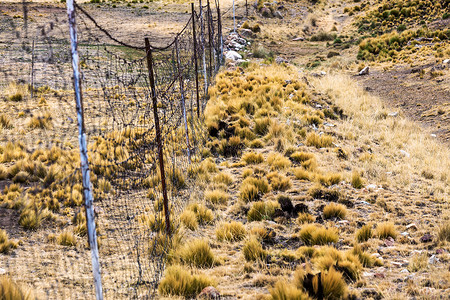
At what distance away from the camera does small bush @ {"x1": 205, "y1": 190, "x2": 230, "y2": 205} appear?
7.67 meters

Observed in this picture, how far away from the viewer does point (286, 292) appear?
4320 mm

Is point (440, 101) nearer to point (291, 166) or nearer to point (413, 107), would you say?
point (413, 107)

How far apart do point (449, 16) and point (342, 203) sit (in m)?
24.2

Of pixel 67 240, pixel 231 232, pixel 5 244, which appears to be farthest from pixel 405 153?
pixel 5 244

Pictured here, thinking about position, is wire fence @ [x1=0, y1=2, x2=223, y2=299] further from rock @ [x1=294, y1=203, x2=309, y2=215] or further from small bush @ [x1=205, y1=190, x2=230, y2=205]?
rock @ [x1=294, y1=203, x2=309, y2=215]

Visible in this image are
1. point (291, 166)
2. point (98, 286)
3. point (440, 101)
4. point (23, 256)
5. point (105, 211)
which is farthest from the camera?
point (440, 101)

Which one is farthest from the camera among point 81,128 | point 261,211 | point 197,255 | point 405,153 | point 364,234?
point 405,153

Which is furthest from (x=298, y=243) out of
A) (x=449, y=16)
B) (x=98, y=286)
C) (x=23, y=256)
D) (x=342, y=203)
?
(x=449, y=16)

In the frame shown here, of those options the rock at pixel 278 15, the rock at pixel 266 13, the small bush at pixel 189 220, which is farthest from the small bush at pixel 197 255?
the rock at pixel 278 15

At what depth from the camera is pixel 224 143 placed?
35.2 feet

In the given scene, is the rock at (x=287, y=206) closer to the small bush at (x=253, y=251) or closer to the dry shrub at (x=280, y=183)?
the dry shrub at (x=280, y=183)

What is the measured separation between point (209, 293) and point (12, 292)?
6.98 feet

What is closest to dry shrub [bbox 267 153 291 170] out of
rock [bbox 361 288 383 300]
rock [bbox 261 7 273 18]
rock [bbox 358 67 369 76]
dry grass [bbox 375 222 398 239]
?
dry grass [bbox 375 222 398 239]

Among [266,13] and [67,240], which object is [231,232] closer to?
[67,240]
